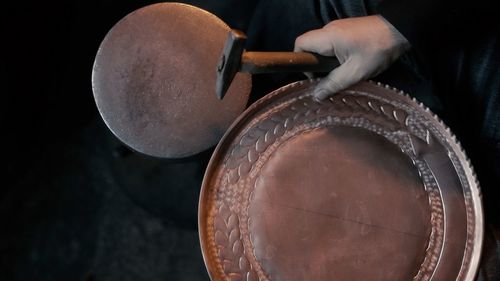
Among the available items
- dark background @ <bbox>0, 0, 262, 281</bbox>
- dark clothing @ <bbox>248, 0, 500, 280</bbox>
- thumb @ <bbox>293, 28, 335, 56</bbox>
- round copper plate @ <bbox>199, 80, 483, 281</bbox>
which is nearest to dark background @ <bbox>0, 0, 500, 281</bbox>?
dark background @ <bbox>0, 0, 262, 281</bbox>

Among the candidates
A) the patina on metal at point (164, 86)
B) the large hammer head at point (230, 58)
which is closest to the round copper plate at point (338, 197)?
the large hammer head at point (230, 58)

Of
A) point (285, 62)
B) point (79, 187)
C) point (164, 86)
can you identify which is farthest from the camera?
point (79, 187)

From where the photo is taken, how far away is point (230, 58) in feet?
3.28

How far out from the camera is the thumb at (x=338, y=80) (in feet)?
3.88

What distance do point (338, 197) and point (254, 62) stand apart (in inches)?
13.9

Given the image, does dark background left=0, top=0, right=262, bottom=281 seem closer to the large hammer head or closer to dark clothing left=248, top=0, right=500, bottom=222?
dark clothing left=248, top=0, right=500, bottom=222

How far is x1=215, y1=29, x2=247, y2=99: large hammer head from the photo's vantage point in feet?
3.11

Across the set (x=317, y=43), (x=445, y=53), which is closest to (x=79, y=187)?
(x=317, y=43)

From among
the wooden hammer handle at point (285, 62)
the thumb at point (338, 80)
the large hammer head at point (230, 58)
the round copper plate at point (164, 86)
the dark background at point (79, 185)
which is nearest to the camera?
the large hammer head at point (230, 58)

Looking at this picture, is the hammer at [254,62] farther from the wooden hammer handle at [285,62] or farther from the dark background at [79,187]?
the dark background at [79,187]

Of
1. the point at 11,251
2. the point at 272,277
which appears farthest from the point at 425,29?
the point at 11,251

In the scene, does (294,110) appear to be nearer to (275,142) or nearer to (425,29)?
(275,142)

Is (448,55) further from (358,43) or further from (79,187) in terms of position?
(79,187)

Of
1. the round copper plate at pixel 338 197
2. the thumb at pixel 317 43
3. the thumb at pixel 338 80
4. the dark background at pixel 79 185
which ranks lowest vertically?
the dark background at pixel 79 185
